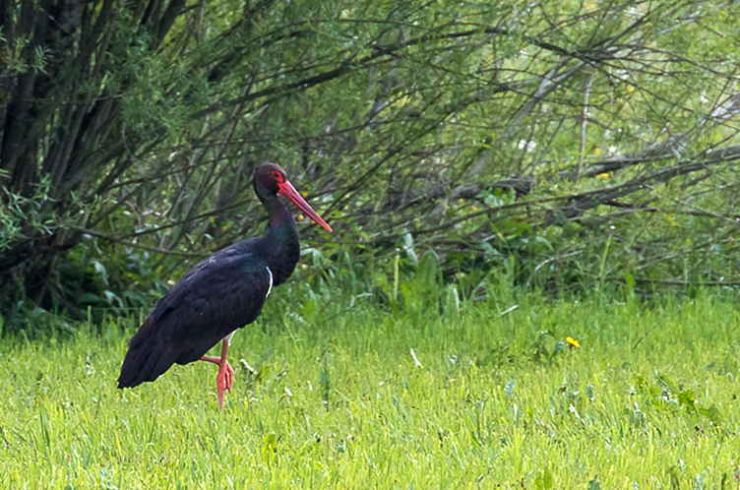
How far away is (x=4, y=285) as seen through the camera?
959 centimetres

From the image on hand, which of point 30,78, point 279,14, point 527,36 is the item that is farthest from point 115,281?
point 527,36

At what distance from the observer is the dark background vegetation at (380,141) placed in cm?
863

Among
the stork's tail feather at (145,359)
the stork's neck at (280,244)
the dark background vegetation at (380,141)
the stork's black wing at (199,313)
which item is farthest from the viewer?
the dark background vegetation at (380,141)

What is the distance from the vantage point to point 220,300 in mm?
7262

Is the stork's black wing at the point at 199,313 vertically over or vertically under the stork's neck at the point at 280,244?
under

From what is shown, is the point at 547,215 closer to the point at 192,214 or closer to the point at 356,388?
the point at 192,214

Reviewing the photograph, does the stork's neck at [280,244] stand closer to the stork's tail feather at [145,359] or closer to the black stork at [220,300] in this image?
the black stork at [220,300]

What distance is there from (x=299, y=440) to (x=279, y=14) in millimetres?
3417

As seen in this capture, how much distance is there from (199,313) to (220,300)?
0.49 ft

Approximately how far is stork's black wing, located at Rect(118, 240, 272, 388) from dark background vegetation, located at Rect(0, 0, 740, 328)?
1087 mm

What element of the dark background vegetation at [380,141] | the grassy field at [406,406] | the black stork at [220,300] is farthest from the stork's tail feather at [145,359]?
the dark background vegetation at [380,141]

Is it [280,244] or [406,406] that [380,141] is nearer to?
[280,244]

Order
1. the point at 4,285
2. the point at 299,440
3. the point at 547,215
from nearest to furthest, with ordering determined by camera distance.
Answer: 1. the point at 299,440
2. the point at 4,285
3. the point at 547,215

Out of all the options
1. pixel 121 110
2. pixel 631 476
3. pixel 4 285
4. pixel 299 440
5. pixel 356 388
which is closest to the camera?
pixel 631 476
